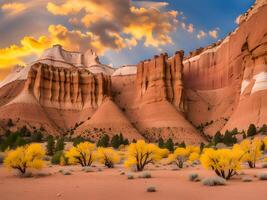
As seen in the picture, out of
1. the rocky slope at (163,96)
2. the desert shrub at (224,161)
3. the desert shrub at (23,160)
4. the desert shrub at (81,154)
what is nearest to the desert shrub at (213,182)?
the desert shrub at (224,161)

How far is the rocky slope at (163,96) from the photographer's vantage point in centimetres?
8788

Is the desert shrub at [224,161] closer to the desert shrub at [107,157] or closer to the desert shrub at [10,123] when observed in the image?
the desert shrub at [107,157]

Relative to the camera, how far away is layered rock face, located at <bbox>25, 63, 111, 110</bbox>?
11075 cm

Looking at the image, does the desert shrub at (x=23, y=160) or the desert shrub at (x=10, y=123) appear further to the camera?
the desert shrub at (x=10, y=123)

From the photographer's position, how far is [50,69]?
11919 cm

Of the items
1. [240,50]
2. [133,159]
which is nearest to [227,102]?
[240,50]

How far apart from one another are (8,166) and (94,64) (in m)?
142

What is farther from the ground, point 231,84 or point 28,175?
point 231,84

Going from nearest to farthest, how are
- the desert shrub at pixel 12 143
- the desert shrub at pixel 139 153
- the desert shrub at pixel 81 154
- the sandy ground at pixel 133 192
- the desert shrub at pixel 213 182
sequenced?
1. the sandy ground at pixel 133 192
2. the desert shrub at pixel 213 182
3. the desert shrub at pixel 139 153
4. the desert shrub at pixel 81 154
5. the desert shrub at pixel 12 143

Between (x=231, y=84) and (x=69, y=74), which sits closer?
(x=231, y=84)

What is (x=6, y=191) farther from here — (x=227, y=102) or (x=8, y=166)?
(x=227, y=102)

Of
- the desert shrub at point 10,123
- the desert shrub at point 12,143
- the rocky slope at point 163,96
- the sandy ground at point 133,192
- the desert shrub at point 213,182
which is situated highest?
the rocky slope at point 163,96

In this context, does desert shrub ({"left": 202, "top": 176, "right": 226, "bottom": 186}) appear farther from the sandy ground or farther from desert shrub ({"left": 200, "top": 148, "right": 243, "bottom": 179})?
desert shrub ({"left": 200, "top": 148, "right": 243, "bottom": 179})

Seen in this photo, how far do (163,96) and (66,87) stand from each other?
35.0 m
